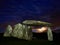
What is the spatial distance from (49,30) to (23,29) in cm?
848

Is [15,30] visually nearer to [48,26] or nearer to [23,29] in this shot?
[23,29]

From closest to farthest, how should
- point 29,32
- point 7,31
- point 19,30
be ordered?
point 29,32 → point 19,30 → point 7,31

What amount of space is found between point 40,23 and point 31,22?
2.63 m

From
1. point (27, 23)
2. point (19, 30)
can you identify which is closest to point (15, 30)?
point (19, 30)

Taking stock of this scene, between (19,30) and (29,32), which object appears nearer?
(29,32)

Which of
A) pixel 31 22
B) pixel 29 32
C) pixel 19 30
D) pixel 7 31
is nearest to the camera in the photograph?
pixel 31 22

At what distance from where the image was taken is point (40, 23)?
5322 cm

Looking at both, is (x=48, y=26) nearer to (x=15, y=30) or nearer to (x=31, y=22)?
(x=31, y=22)

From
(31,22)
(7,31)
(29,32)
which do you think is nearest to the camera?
(31,22)

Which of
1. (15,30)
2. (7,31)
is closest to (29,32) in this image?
(15,30)

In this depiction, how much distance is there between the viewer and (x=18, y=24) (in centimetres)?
6188

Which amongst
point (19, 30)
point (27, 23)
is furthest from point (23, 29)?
point (27, 23)

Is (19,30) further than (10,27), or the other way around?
(10,27)

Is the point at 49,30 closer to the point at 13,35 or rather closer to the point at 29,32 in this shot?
the point at 29,32
